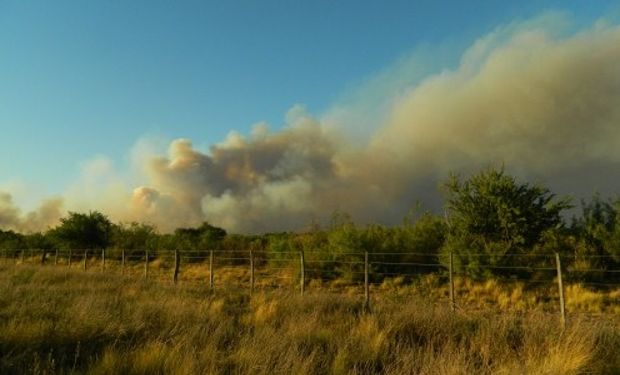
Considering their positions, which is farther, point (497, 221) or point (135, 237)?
point (135, 237)

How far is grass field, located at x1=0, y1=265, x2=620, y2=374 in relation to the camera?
19.8ft

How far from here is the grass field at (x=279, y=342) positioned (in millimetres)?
6031

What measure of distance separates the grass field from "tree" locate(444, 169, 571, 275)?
1301 cm

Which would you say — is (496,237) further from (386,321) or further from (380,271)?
(386,321)

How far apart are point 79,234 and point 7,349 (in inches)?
1785

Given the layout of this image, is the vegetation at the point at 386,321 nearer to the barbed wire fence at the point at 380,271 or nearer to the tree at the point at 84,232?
the barbed wire fence at the point at 380,271

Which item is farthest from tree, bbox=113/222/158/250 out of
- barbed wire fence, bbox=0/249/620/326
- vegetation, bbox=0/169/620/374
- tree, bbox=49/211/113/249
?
vegetation, bbox=0/169/620/374

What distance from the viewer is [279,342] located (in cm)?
709

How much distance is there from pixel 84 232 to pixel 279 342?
46.5 m

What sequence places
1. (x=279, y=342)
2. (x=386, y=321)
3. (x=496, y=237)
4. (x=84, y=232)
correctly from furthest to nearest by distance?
(x=84, y=232), (x=496, y=237), (x=386, y=321), (x=279, y=342)

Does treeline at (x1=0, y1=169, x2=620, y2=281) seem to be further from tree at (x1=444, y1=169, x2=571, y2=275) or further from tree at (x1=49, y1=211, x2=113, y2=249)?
tree at (x1=49, y1=211, x2=113, y2=249)

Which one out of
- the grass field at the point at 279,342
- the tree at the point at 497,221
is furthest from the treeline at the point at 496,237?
the grass field at the point at 279,342

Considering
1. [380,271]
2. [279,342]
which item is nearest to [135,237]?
[380,271]

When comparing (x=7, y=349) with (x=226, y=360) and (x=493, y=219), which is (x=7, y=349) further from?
(x=493, y=219)
